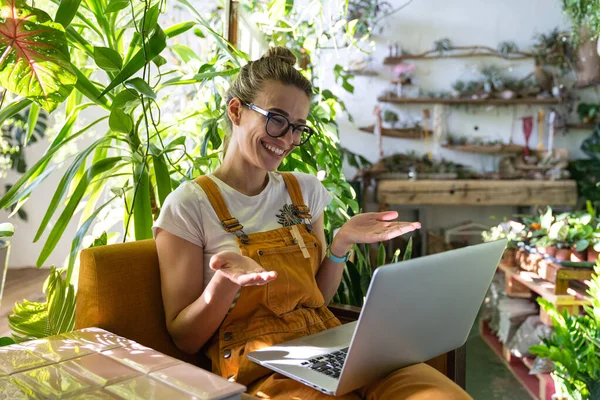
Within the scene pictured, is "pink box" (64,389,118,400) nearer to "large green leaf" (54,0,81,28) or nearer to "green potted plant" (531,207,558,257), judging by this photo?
"large green leaf" (54,0,81,28)

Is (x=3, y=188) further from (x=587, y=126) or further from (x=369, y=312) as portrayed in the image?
(x=587, y=126)

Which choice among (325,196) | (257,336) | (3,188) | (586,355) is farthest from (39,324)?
(3,188)

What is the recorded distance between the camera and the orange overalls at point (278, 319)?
1.13 metres

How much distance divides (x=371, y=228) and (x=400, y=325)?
14.9 inches

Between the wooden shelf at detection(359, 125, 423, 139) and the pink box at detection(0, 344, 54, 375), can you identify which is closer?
the pink box at detection(0, 344, 54, 375)

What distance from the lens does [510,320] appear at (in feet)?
11.2

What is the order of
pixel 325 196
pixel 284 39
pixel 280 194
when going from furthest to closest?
pixel 284 39
pixel 325 196
pixel 280 194

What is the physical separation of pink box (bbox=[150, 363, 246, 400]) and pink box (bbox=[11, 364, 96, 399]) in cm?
10

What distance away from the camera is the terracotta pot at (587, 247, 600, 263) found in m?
2.98

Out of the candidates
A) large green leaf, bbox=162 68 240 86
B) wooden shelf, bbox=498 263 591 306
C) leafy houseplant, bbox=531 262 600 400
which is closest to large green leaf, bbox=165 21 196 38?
large green leaf, bbox=162 68 240 86

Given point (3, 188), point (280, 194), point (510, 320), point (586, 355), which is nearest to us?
point (280, 194)

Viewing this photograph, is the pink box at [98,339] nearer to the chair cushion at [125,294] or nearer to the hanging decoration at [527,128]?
the chair cushion at [125,294]

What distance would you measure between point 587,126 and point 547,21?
3.71 ft

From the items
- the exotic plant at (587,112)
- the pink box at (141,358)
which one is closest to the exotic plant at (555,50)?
the exotic plant at (587,112)
